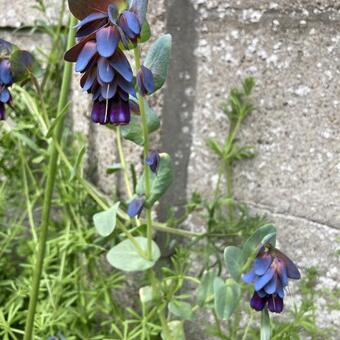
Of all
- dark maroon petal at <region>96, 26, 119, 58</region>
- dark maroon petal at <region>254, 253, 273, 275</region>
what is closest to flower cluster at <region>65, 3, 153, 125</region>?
dark maroon petal at <region>96, 26, 119, 58</region>

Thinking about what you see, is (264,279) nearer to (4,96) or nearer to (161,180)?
(161,180)

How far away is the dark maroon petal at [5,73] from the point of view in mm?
952

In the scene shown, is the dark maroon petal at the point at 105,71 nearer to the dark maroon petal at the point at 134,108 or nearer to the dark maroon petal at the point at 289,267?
the dark maroon petal at the point at 134,108

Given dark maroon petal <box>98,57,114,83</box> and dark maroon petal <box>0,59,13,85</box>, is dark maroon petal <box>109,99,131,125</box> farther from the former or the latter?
dark maroon petal <box>0,59,13,85</box>

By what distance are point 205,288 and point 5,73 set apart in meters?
0.42

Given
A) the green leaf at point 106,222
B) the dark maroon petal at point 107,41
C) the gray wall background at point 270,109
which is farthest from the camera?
the gray wall background at point 270,109

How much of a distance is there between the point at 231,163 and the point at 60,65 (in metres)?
0.37

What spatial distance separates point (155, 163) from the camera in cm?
92

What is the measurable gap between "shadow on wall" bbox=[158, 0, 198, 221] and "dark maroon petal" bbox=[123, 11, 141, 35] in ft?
1.28

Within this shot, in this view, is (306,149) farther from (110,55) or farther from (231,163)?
(110,55)

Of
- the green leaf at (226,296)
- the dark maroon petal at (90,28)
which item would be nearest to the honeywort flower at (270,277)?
the green leaf at (226,296)

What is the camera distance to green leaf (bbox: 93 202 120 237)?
0.96 meters

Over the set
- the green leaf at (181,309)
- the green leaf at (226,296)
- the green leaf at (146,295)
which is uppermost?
the green leaf at (226,296)

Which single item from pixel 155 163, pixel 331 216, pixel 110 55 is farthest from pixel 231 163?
pixel 110 55
